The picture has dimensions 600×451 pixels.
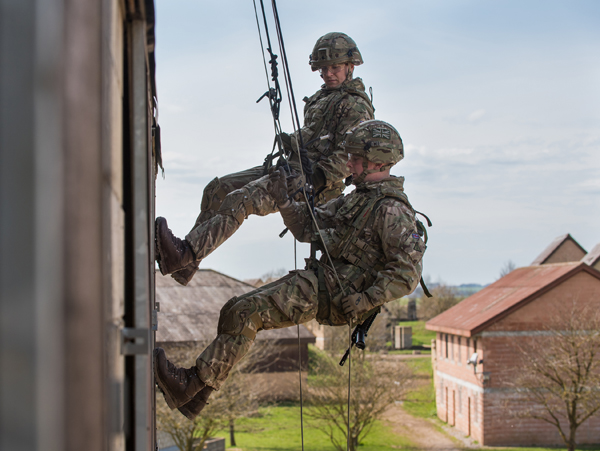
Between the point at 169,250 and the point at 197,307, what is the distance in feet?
130

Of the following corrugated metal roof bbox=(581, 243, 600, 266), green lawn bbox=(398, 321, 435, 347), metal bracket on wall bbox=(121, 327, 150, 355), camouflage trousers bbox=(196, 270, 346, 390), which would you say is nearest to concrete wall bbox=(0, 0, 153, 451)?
metal bracket on wall bbox=(121, 327, 150, 355)

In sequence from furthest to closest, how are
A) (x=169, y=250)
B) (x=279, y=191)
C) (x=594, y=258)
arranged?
(x=594, y=258) → (x=279, y=191) → (x=169, y=250)

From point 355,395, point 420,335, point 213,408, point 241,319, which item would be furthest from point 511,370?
point 420,335

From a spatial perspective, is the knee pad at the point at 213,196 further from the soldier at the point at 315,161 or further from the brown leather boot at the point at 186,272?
the brown leather boot at the point at 186,272

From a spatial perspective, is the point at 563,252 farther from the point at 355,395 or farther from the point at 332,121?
the point at 332,121

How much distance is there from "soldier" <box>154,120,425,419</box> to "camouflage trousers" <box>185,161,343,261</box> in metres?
0.44

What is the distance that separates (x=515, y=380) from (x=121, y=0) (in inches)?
1569

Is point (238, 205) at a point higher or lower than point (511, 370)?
higher

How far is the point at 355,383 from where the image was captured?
40.8 m

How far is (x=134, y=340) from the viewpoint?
2434 mm

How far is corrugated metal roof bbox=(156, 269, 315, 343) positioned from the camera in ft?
136

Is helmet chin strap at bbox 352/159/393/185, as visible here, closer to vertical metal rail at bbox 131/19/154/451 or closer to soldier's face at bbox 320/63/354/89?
soldier's face at bbox 320/63/354/89

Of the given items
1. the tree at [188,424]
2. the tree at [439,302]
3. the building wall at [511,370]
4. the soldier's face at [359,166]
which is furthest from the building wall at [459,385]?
the soldier's face at [359,166]

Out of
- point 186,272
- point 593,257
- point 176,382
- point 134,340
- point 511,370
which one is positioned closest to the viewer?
point 134,340
